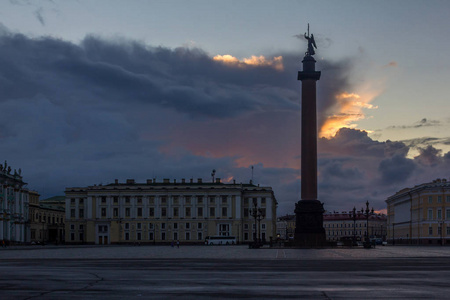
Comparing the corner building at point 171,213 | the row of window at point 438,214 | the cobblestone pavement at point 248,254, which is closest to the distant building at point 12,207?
the corner building at point 171,213

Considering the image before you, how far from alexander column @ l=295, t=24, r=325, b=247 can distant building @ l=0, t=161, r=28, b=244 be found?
71.9 metres

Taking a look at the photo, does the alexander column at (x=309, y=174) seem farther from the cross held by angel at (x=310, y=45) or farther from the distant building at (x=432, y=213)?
the distant building at (x=432, y=213)

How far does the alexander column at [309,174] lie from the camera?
85250 millimetres

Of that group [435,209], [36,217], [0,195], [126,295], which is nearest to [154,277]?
[126,295]

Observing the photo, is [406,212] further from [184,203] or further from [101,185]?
[101,185]

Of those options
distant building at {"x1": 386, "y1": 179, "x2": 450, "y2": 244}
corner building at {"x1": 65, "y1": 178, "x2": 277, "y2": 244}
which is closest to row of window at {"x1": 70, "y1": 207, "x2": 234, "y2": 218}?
corner building at {"x1": 65, "y1": 178, "x2": 277, "y2": 244}

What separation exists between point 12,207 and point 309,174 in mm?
83097

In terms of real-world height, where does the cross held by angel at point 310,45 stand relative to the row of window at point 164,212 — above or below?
above

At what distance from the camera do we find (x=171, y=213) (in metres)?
170

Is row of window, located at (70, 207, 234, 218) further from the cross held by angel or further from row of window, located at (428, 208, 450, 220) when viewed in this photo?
the cross held by angel

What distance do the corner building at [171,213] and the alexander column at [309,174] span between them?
3177 inches

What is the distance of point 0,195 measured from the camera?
137 meters

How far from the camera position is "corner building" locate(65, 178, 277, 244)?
168 meters

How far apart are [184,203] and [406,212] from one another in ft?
203
